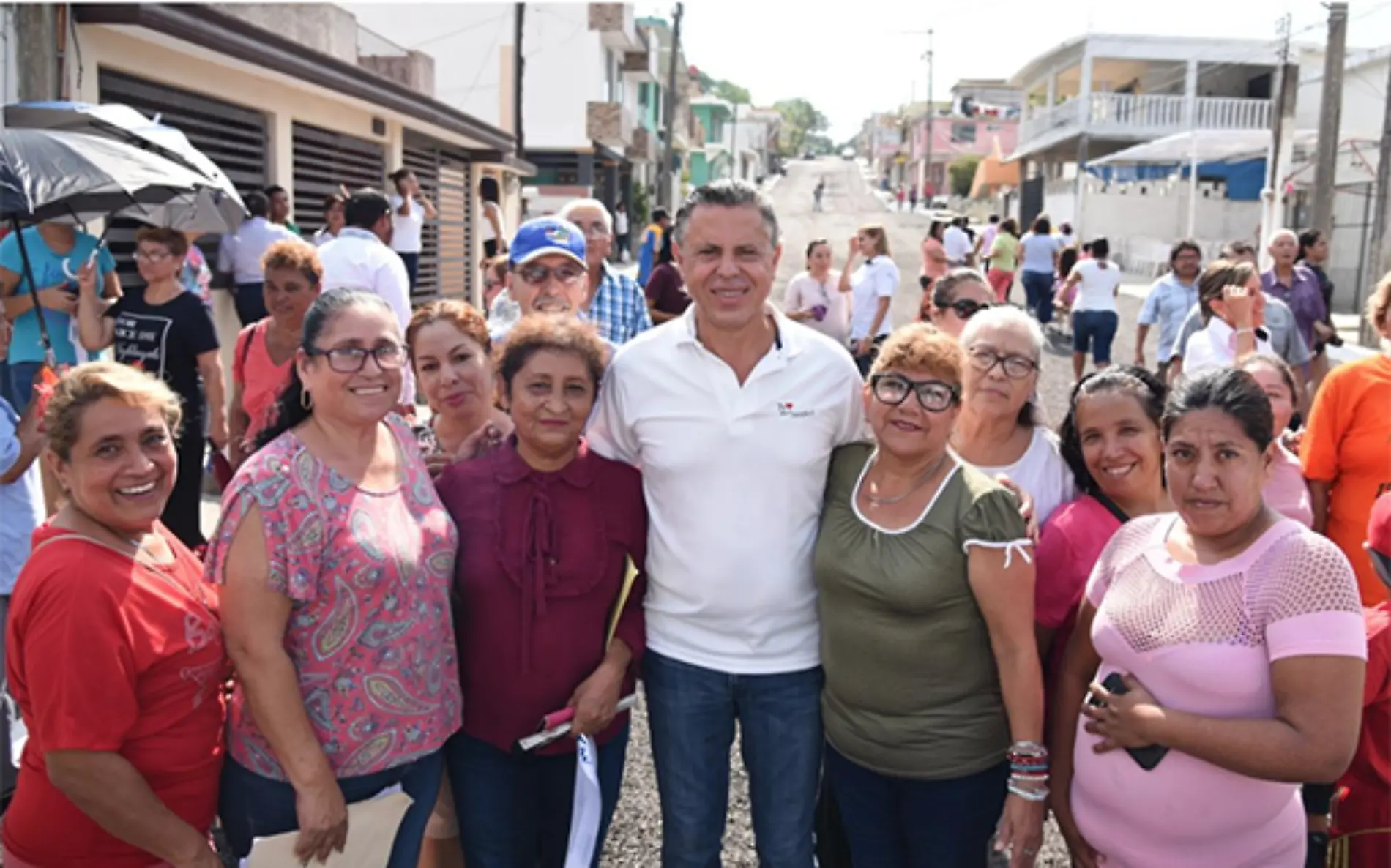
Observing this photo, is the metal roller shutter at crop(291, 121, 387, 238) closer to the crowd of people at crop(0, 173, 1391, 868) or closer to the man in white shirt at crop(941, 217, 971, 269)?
the man in white shirt at crop(941, 217, 971, 269)

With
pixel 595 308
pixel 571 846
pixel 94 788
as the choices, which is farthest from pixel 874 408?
pixel 595 308

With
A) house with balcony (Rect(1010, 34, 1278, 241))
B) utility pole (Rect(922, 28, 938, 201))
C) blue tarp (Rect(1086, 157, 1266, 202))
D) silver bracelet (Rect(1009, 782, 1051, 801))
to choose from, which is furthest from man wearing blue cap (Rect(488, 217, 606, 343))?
utility pole (Rect(922, 28, 938, 201))

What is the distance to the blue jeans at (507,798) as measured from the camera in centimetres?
271

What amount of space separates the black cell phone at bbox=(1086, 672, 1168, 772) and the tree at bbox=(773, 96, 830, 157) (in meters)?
130

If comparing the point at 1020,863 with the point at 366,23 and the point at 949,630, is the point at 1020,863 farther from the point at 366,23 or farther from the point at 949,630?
the point at 366,23

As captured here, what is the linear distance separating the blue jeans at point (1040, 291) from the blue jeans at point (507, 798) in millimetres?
14895

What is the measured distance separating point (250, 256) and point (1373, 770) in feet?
27.5

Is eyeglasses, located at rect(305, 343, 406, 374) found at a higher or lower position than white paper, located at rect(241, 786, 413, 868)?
higher

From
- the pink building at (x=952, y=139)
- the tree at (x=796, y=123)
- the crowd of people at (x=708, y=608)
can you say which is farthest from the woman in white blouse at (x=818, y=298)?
the tree at (x=796, y=123)

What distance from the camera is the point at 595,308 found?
5.18 metres

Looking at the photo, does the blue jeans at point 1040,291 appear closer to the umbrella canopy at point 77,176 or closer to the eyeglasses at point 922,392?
the umbrella canopy at point 77,176

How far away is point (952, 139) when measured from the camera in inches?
3194

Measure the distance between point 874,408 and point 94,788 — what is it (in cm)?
188

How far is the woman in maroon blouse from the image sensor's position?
8.71ft
